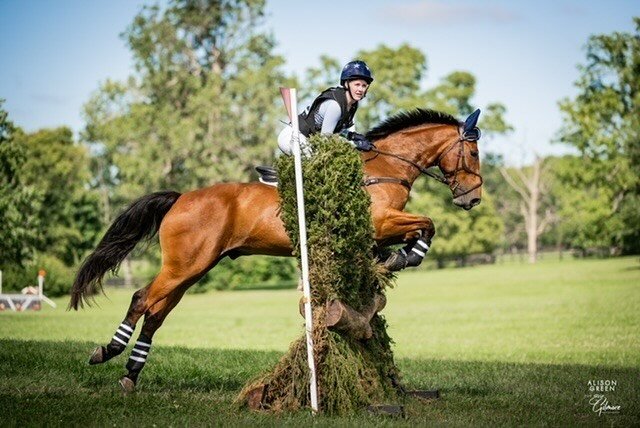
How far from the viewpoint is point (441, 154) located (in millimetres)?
9062

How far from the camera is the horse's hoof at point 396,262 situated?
795cm

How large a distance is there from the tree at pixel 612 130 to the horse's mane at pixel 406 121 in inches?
1459

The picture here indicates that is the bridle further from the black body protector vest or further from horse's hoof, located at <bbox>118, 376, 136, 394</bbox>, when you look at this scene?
horse's hoof, located at <bbox>118, 376, 136, 394</bbox>

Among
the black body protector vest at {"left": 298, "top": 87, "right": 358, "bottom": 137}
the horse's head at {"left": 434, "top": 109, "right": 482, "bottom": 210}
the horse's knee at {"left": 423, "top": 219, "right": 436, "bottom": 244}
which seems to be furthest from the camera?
the horse's head at {"left": 434, "top": 109, "right": 482, "bottom": 210}

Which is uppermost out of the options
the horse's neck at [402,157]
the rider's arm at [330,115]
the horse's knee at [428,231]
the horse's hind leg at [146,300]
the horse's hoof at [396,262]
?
the rider's arm at [330,115]

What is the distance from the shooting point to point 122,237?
9.16 metres

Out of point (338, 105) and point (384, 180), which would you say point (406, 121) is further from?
point (338, 105)

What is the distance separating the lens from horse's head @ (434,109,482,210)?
897cm

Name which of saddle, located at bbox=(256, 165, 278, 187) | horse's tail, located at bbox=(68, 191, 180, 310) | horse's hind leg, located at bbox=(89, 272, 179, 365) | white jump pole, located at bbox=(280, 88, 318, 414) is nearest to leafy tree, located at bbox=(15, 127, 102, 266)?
horse's tail, located at bbox=(68, 191, 180, 310)

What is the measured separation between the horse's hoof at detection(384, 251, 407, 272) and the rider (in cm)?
116

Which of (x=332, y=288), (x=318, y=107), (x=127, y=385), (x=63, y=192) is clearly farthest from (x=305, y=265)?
(x=63, y=192)

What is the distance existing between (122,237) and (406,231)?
324 cm

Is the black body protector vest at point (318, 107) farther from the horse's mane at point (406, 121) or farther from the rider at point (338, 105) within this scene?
the horse's mane at point (406, 121)

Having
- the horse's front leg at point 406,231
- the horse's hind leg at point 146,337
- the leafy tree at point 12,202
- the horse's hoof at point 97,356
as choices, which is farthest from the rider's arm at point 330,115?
the leafy tree at point 12,202
